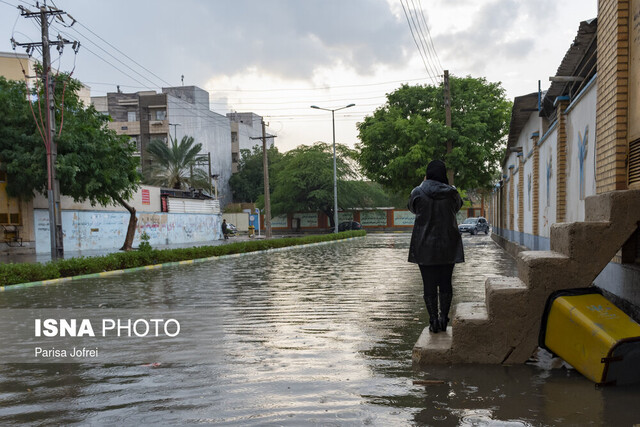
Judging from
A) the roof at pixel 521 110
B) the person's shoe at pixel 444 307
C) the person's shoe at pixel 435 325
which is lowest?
the person's shoe at pixel 435 325

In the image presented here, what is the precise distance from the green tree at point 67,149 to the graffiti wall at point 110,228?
261cm

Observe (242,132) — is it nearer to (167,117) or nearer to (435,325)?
(167,117)

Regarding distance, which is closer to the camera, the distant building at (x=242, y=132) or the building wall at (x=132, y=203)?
the building wall at (x=132, y=203)

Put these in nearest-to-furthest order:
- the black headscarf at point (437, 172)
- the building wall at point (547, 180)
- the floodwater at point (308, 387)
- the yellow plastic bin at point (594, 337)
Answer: the floodwater at point (308, 387) → the yellow plastic bin at point (594, 337) → the black headscarf at point (437, 172) → the building wall at point (547, 180)

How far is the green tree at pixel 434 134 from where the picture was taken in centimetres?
3297

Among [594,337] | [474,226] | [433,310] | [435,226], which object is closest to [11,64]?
[474,226]

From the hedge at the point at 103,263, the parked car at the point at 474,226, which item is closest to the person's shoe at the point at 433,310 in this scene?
the hedge at the point at 103,263

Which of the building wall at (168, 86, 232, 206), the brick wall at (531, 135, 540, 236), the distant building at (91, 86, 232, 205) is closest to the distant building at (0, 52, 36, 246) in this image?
the brick wall at (531, 135, 540, 236)

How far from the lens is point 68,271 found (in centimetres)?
1492

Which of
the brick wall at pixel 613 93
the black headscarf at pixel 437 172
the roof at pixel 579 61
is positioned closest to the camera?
the black headscarf at pixel 437 172

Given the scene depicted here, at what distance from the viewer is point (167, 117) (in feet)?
181

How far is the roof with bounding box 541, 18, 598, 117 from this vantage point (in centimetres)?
841

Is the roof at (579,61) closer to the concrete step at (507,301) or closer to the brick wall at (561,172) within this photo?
the brick wall at (561,172)

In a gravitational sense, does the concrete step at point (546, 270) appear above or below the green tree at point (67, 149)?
below
